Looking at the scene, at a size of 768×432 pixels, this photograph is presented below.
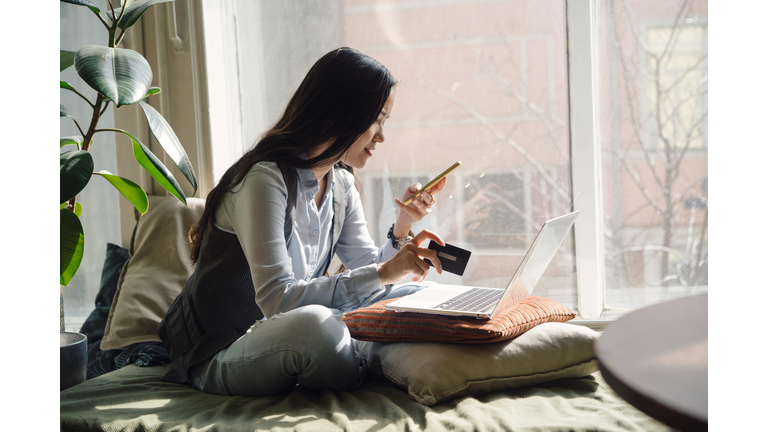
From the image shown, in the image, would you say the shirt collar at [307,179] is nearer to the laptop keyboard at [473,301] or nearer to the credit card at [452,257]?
the credit card at [452,257]

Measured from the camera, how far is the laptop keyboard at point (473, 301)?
105 centimetres

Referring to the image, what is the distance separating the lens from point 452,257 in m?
→ 1.13

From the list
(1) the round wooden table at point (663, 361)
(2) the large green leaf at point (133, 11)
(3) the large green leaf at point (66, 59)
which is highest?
(2) the large green leaf at point (133, 11)

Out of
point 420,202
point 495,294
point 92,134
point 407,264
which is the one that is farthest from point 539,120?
point 92,134

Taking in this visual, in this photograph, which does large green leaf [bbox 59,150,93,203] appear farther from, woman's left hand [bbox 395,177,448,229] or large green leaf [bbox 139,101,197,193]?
woman's left hand [bbox 395,177,448,229]

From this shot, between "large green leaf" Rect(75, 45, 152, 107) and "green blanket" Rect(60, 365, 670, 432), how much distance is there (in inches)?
22.0

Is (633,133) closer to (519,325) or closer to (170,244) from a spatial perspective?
(519,325)

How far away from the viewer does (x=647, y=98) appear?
1.50 metres

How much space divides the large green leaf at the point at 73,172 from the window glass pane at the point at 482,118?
2.89 ft

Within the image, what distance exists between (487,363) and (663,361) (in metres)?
0.52

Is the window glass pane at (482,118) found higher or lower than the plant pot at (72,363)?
higher

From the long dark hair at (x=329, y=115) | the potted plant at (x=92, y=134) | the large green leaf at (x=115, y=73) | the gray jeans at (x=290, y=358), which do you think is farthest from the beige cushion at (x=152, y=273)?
the large green leaf at (x=115, y=73)
